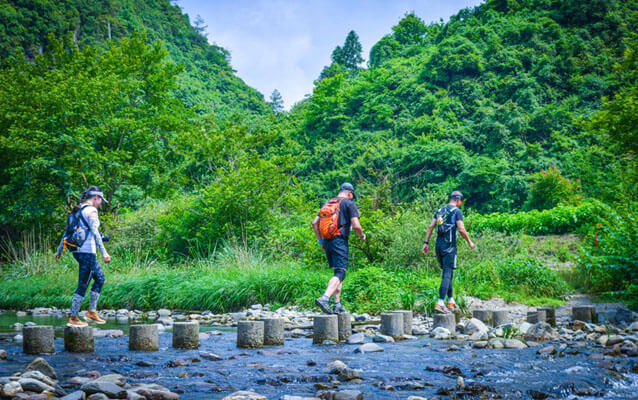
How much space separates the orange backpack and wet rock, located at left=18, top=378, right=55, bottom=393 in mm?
4436

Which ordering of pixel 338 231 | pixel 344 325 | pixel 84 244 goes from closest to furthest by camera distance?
pixel 344 325 < pixel 84 244 < pixel 338 231

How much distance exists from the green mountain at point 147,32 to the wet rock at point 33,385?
132 ft

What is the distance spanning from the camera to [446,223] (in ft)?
25.4

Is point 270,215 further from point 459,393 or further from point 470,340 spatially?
point 459,393

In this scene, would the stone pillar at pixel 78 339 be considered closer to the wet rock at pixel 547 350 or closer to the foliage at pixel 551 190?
the wet rock at pixel 547 350

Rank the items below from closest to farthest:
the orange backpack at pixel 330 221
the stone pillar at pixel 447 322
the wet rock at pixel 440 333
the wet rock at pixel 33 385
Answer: the wet rock at pixel 33 385
the wet rock at pixel 440 333
the stone pillar at pixel 447 322
the orange backpack at pixel 330 221

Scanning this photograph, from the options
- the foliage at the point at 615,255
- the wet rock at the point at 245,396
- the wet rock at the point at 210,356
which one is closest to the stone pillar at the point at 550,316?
the foliage at the point at 615,255

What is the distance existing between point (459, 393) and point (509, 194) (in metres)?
26.6

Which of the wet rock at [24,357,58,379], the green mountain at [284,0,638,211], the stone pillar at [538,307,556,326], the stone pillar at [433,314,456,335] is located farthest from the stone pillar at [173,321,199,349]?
the green mountain at [284,0,638,211]

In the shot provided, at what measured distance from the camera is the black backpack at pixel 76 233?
23.5 ft

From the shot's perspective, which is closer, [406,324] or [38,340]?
[38,340]

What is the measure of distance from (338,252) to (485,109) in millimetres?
29561

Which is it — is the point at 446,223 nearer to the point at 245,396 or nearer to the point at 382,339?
the point at 382,339

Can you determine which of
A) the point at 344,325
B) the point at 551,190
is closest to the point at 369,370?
the point at 344,325
